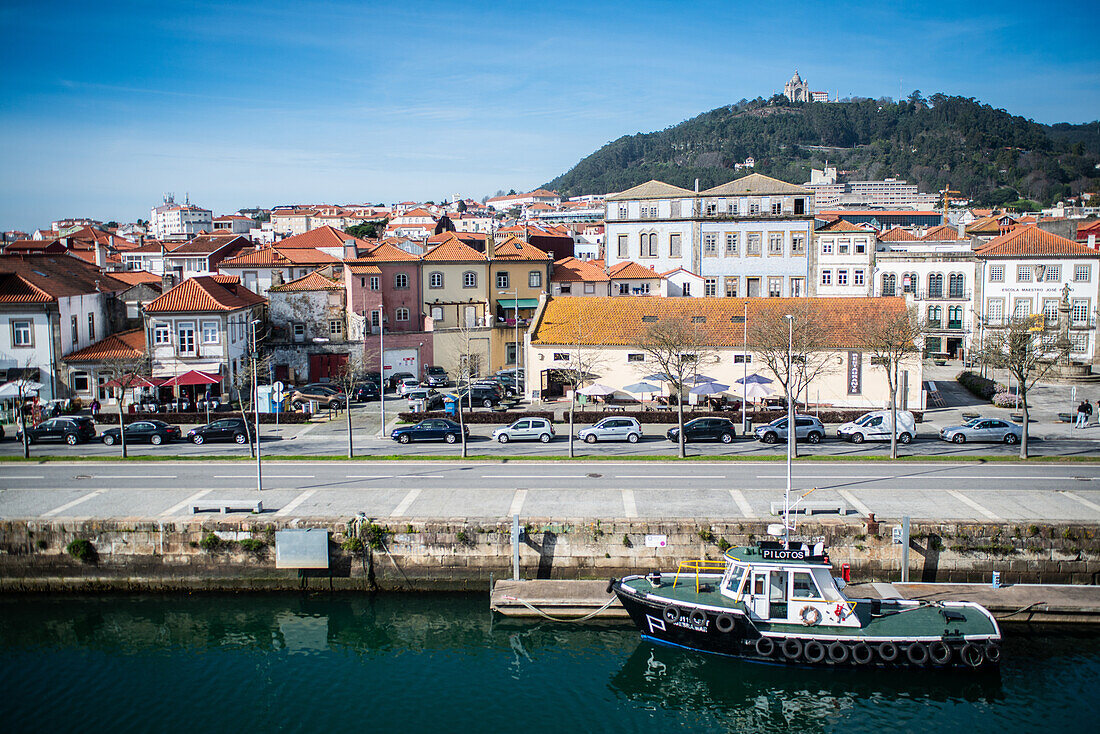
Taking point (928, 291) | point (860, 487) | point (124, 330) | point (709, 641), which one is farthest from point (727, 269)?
point (709, 641)

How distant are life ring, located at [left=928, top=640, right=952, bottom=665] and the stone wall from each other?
419 centimetres

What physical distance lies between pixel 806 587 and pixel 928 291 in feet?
171

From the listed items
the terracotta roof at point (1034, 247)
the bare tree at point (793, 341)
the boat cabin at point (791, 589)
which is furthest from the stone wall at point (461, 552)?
the terracotta roof at point (1034, 247)

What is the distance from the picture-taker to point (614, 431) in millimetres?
37562

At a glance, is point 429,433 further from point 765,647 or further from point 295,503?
point 765,647

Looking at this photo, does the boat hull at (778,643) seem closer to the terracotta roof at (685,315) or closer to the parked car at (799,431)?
the parked car at (799,431)

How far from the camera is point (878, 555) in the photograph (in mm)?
24375

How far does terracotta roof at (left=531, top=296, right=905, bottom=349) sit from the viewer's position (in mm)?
45594

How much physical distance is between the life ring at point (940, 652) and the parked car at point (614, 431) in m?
18.4

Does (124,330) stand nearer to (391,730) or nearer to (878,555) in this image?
(391,730)

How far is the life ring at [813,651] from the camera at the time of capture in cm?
2080

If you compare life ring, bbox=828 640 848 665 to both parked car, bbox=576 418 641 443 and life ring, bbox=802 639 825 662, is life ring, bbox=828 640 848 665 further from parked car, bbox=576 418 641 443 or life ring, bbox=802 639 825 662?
parked car, bbox=576 418 641 443

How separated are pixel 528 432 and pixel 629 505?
468 inches

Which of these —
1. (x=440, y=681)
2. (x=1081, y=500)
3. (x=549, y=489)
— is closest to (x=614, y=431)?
(x=549, y=489)
